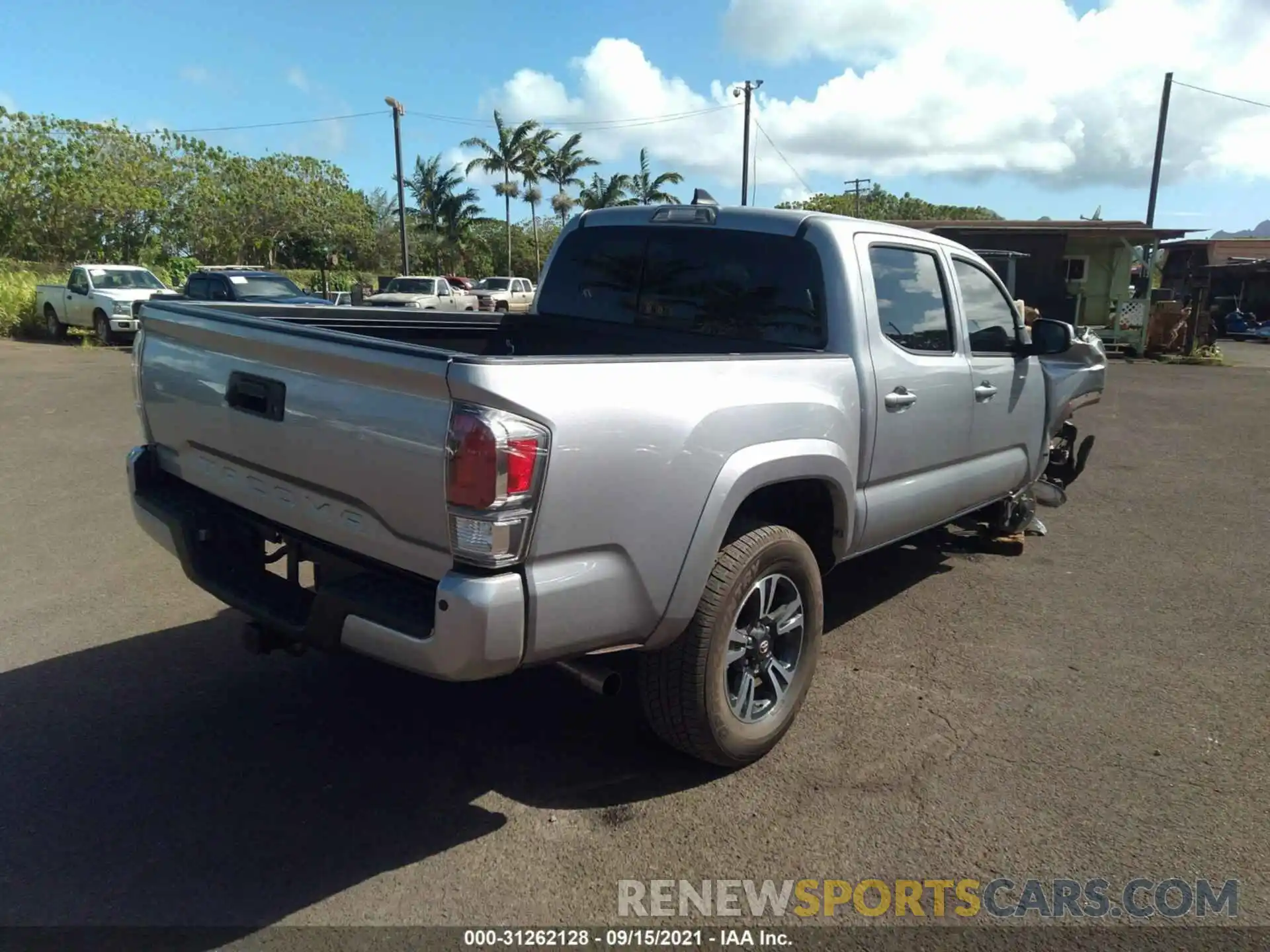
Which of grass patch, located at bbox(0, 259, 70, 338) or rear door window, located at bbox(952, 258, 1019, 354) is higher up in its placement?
rear door window, located at bbox(952, 258, 1019, 354)

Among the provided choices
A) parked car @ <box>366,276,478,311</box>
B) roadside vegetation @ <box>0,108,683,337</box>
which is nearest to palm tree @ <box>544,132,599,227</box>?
roadside vegetation @ <box>0,108,683,337</box>

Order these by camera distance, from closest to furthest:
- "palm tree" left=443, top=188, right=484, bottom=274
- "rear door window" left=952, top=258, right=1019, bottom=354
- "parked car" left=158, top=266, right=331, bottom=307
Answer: "rear door window" left=952, top=258, right=1019, bottom=354, "parked car" left=158, top=266, right=331, bottom=307, "palm tree" left=443, top=188, right=484, bottom=274

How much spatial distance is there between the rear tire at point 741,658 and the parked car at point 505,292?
96.3ft

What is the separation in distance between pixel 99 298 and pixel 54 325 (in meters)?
2.95

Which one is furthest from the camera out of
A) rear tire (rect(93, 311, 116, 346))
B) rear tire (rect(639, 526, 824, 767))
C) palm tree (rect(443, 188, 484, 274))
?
palm tree (rect(443, 188, 484, 274))

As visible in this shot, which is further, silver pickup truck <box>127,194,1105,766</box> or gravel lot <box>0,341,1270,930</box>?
gravel lot <box>0,341,1270,930</box>

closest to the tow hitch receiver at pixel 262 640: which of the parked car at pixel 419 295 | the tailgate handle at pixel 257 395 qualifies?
the tailgate handle at pixel 257 395

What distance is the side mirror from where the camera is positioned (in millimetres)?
4867

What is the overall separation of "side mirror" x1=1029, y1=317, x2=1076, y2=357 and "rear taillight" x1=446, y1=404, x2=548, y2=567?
3530 millimetres

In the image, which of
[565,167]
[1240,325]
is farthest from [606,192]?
[1240,325]

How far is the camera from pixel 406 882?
8.93 feet

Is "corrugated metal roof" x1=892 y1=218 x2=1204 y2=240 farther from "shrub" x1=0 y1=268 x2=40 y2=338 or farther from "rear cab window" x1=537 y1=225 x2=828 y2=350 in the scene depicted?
"shrub" x1=0 y1=268 x2=40 y2=338

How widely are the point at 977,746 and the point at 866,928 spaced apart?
123cm

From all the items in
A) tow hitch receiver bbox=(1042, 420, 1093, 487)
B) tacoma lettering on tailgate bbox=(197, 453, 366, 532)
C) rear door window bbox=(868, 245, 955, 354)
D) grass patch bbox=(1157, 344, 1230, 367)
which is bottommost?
grass patch bbox=(1157, 344, 1230, 367)
